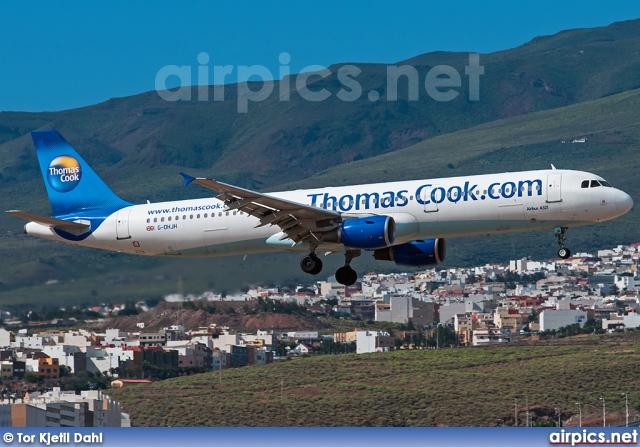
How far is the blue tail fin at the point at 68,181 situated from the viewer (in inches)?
2442

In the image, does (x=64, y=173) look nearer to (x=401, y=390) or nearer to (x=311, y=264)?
(x=311, y=264)

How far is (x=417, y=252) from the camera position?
59.9 m

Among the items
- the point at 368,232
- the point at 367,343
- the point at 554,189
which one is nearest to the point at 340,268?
the point at 368,232

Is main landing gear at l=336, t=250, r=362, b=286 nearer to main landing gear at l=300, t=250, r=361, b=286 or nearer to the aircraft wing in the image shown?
main landing gear at l=300, t=250, r=361, b=286

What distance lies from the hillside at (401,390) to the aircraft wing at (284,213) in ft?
99.9

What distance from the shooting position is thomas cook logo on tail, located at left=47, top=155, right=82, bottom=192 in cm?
6306

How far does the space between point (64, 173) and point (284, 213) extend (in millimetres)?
13774

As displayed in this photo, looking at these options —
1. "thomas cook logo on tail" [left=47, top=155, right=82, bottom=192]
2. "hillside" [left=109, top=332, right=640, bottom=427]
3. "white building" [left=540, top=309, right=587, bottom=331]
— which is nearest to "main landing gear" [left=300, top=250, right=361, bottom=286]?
"thomas cook logo on tail" [left=47, top=155, right=82, bottom=192]

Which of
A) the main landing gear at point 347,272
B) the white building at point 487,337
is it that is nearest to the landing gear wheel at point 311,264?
the main landing gear at point 347,272

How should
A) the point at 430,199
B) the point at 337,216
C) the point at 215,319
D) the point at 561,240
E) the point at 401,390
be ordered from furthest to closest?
the point at 215,319
the point at 401,390
the point at 561,240
the point at 337,216
the point at 430,199

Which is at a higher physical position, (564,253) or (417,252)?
(417,252)

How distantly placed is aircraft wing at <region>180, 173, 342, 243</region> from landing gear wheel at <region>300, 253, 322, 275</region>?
0.95 meters

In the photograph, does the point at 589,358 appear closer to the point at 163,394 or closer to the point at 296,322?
the point at 296,322

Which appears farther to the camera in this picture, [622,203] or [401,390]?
[401,390]
